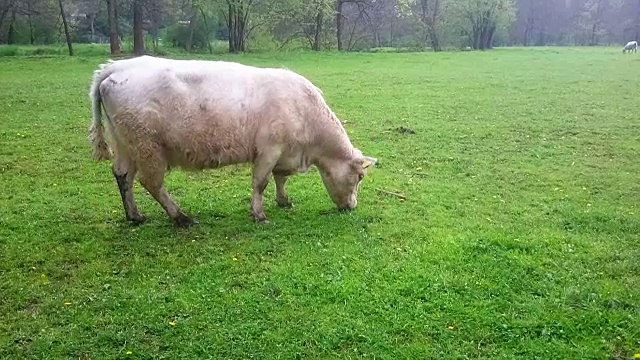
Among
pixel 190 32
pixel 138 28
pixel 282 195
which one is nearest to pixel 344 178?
Answer: pixel 282 195

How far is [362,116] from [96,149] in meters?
8.45

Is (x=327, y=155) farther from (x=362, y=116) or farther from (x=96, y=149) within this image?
(x=362, y=116)

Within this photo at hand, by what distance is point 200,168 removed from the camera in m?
7.55

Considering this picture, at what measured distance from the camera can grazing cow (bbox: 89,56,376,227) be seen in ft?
23.3

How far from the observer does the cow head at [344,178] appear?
26.5ft

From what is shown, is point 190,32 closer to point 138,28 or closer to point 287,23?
point 287,23

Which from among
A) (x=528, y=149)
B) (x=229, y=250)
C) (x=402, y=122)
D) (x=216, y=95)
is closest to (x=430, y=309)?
(x=229, y=250)

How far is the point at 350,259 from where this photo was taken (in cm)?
645

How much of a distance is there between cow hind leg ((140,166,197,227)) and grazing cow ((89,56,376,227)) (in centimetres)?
1

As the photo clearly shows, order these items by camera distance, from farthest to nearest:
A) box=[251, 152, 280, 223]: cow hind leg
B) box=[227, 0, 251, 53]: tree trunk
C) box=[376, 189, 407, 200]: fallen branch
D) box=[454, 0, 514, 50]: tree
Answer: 1. box=[454, 0, 514, 50]: tree
2. box=[227, 0, 251, 53]: tree trunk
3. box=[376, 189, 407, 200]: fallen branch
4. box=[251, 152, 280, 223]: cow hind leg

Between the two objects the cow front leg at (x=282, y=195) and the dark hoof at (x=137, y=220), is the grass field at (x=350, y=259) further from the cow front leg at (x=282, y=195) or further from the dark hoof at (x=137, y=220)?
the cow front leg at (x=282, y=195)

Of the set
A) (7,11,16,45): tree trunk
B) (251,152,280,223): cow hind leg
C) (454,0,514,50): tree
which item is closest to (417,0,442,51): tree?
(454,0,514,50): tree

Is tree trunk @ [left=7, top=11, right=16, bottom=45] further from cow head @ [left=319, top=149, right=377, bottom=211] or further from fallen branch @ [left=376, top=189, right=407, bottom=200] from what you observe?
cow head @ [left=319, top=149, right=377, bottom=211]

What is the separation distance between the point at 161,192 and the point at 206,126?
3.15 feet
